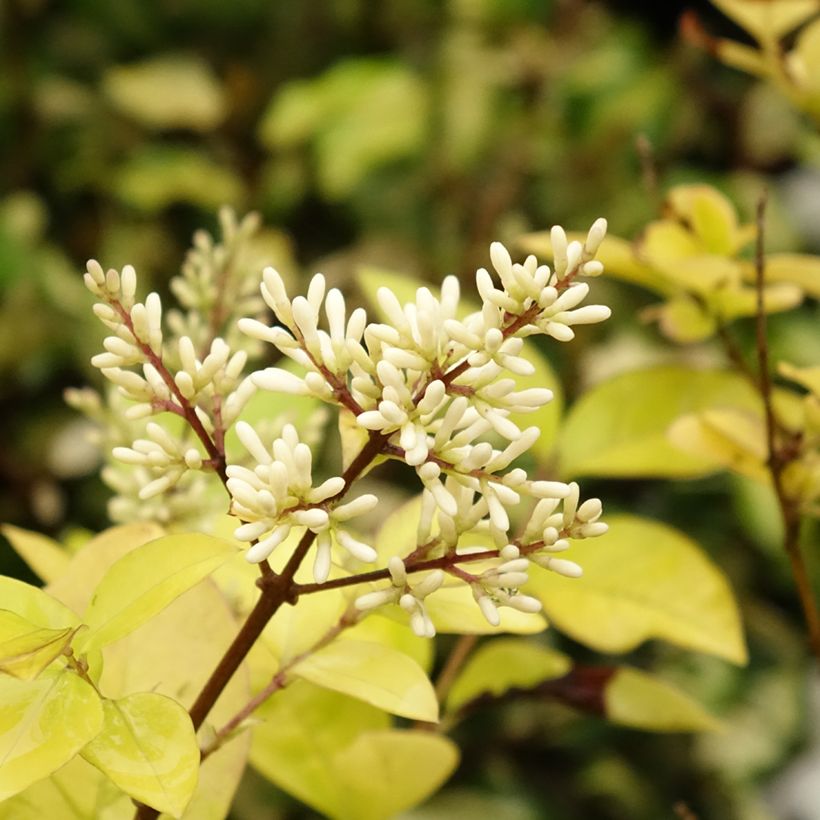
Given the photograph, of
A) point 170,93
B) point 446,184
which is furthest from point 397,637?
point 170,93

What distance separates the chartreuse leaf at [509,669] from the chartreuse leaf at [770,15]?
1.29 ft

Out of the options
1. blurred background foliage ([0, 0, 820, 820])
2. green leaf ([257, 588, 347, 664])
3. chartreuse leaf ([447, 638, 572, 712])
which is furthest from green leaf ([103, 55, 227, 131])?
green leaf ([257, 588, 347, 664])

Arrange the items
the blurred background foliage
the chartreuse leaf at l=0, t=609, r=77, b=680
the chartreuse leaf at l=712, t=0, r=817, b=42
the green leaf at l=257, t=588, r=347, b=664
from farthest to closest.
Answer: the blurred background foliage < the chartreuse leaf at l=712, t=0, r=817, b=42 < the green leaf at l=257, t=588, r=347, b=664 < the chartreuse leaf at l=0, t=609, r=77, b=680

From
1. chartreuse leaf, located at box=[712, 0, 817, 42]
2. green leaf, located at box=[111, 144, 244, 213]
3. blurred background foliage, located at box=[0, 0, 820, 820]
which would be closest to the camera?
chartreuse leaf, located at box=[712, 0, 817, 42]

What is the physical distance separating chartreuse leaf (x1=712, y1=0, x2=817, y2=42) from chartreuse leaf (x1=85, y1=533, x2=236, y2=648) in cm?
49

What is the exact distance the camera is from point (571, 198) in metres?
1.36

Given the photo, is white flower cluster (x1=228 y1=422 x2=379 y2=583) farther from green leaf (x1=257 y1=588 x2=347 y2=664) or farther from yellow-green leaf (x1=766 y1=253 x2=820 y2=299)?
yellow-green leaf (x1=766 y1=253 x2=820 y2=299)

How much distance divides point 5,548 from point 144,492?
68 cm

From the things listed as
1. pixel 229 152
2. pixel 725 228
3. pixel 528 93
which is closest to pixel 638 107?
pixel 528 93

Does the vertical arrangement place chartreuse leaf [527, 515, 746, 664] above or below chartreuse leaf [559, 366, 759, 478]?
below

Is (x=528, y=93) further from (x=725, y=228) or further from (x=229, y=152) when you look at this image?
(x=725, y=228)

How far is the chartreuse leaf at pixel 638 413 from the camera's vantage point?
622 millimetres

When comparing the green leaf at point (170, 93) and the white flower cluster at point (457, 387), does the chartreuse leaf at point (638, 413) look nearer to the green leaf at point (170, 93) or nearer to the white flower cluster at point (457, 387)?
the white flower cluster at point (457, 387)

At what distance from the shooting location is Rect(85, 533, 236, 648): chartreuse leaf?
1.14 feet
